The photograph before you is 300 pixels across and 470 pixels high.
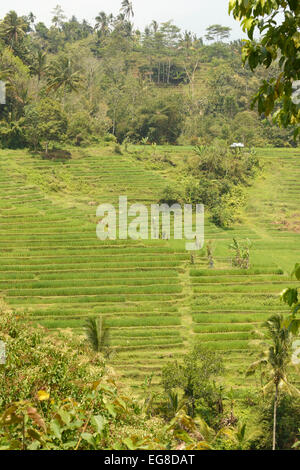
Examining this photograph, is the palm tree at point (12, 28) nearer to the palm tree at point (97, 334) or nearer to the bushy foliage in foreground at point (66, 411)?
the palm tree at point (97, 334)

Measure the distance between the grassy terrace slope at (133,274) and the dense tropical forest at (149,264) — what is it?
76 mm

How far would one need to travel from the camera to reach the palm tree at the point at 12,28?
4194 centimetres

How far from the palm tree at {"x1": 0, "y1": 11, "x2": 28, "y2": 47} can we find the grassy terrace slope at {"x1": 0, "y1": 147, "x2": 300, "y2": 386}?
52.6 ft

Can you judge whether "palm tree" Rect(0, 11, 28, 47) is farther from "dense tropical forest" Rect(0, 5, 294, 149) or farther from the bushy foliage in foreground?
the bushy foliage in foreground

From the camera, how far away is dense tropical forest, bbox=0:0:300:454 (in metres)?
3.06

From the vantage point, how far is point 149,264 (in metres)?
21.6

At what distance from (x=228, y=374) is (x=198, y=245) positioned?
8909mm

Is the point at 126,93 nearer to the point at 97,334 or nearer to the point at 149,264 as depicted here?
the point at 149,264

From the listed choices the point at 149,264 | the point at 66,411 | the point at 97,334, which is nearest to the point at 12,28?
the point at 149,264

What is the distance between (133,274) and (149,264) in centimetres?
102

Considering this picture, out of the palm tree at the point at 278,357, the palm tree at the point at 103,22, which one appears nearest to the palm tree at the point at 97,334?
the palm tree at the point at 278,357

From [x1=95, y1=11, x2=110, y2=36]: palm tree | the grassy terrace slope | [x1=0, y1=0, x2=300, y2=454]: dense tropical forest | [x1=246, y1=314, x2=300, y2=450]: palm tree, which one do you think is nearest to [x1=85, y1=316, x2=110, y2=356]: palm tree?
[x1=0, y1=0, x2=300, y2=454]: dense tropical forest

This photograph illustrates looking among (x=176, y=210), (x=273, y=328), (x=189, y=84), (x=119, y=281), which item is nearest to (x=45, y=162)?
(x=176, y=210)

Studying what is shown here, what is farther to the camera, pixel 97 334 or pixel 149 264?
pixel 149 264
